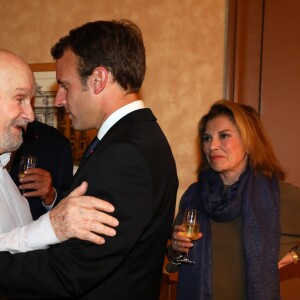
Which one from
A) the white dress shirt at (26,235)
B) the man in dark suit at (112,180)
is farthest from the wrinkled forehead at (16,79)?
the white dress shirt at (26,235)

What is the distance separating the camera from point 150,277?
1.56 metres

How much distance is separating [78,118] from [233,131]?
1337mm

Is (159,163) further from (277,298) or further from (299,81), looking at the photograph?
(299,81)

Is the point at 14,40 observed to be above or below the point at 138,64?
above

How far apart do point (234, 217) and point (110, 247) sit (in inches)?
58.0

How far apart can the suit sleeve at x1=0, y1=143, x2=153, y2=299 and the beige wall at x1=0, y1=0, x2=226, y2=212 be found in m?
2.08

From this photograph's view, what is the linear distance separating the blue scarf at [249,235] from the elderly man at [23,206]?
1.14 metres

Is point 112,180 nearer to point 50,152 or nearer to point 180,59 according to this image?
point 50,152

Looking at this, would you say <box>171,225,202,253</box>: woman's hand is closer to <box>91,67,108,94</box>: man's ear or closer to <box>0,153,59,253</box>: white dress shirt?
<box>0,153,59,253</box>: white dress shirt

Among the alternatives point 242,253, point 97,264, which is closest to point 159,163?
point 97,264

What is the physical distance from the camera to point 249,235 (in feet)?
8.41

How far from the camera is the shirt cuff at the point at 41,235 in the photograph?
56.4 inches

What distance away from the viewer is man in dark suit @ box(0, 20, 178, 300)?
134 centimetres

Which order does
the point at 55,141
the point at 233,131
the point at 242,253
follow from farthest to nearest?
the point at 55,141, the point at 233,131, the point at 242,253
